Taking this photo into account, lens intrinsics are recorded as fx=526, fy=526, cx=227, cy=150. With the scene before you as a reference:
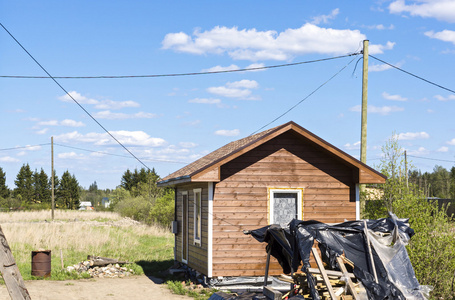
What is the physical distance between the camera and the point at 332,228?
977 cm

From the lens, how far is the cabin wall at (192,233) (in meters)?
16.0

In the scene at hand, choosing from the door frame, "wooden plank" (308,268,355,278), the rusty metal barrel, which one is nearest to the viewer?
"wooden plank" (308,268,355,278)

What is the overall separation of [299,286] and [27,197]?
74.9 metres

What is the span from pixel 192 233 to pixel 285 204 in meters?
3.81

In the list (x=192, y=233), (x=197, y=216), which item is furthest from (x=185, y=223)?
(x=197, y=216)

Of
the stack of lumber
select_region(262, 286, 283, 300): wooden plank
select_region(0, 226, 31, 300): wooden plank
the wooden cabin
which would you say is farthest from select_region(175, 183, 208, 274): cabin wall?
select_region(0, 226, 31, 300): wooden plank

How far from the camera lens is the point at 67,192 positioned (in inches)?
3194

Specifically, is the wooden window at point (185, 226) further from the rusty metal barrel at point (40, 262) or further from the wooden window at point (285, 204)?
the rusty metal barrel at point (40, 262)

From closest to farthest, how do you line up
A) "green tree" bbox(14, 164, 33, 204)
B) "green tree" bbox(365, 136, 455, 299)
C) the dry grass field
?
1. "green tree" bbox(365, 136, 455, 299)
2. the dry grass field
3. "green tree" bbox(14, 164, 33, 204)

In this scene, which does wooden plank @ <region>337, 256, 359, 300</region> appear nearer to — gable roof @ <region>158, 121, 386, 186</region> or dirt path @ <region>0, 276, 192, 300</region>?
gable roof @ <region>158, 121, 386, 186</region>

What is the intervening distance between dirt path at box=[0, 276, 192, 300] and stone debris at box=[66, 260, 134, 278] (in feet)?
2.06

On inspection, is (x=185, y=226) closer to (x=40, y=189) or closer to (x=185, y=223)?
(x=185, y=223)

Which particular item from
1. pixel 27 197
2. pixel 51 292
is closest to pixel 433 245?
pixel 51 292

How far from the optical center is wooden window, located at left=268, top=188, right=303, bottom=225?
15.9 m
